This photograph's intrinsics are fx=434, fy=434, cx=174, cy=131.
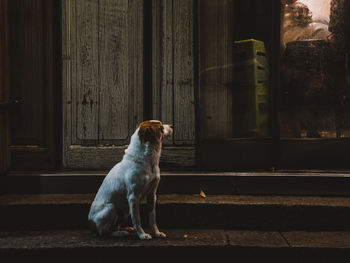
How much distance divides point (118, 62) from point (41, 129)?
137cm

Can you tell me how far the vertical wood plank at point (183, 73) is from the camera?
582cm

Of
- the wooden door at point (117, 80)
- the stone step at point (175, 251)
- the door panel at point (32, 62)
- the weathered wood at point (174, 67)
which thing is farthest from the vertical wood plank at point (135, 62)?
the stone step at point (175, 251)

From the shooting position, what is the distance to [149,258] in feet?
13.1

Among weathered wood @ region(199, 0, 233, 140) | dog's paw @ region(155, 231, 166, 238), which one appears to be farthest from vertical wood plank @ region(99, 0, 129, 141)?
dog's paw @ region(155, 231, 166, 238)

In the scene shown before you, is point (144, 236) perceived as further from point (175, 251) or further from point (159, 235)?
point (175, 251)

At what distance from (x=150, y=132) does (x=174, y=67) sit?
2.03 m

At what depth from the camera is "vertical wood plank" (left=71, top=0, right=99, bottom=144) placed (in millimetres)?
5828

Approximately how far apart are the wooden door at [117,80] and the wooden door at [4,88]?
77cm

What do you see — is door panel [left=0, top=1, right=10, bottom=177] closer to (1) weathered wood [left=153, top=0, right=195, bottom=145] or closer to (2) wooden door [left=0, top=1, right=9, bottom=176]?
(2) wooden door [left=0, top=1, right=9, bottom=176]

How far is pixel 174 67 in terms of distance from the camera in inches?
230

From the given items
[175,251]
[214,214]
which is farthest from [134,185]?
[214,214]

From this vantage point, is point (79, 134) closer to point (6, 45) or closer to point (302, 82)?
point (6, 45)

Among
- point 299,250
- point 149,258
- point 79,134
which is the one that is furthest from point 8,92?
point 299,250

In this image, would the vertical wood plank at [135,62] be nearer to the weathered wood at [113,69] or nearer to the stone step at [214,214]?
the weathered wood at [113,69]
